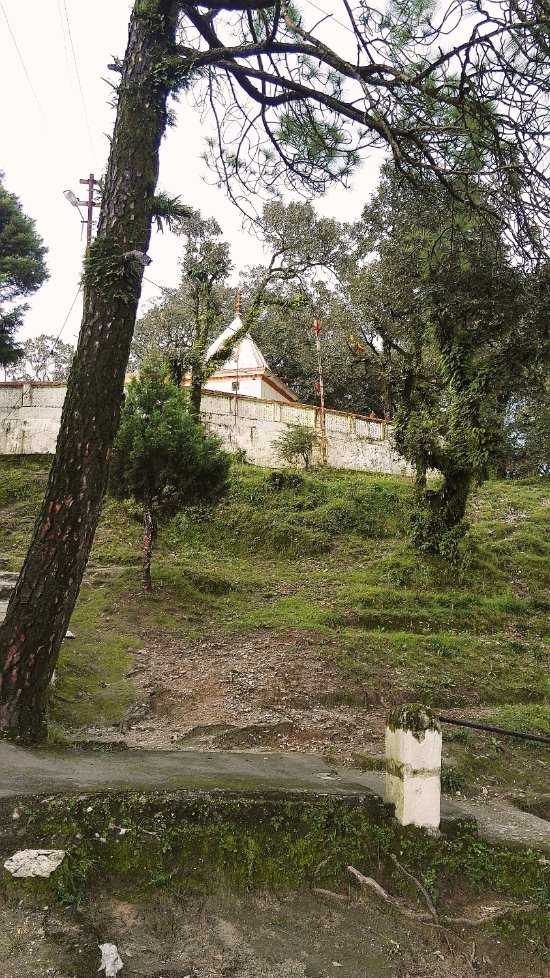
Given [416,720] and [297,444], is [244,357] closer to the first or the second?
[297,444]

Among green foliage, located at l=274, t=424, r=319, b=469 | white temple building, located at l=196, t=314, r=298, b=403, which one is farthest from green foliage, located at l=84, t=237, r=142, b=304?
white temple building, located at l=196, t=314, r=298, b=403

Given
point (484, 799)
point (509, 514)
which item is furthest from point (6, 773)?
point (509, 514)

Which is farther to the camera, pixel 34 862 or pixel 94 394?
pixel 94 394

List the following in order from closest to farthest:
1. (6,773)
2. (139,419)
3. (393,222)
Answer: (6,773) → (139,419) → (393,222)

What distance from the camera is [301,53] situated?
4938 millimetres

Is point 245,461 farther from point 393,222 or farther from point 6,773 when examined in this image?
point 6,773

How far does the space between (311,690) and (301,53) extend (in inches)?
246

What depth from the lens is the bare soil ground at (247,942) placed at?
2.52 meters

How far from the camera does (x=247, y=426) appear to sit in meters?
18.8

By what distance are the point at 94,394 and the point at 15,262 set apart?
15924mm

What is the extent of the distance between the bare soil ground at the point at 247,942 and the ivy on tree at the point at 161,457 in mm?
7613

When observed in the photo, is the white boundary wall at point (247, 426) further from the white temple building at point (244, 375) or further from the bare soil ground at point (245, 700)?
the bare soil ground at point (245, 700)

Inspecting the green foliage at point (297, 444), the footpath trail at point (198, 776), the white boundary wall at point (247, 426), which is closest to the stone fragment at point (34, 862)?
the footpath trail at point (198, 776)

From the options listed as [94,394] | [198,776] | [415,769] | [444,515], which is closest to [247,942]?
[198,776]
